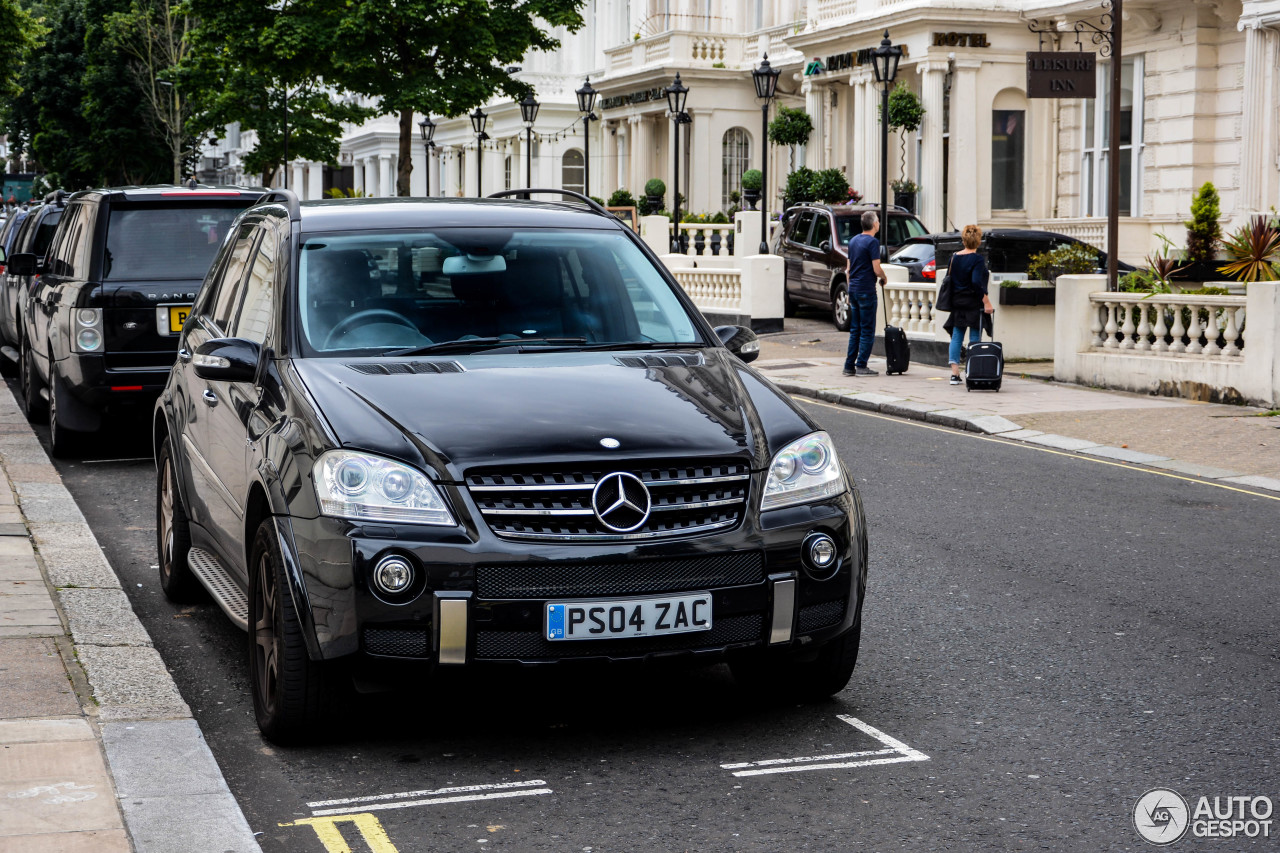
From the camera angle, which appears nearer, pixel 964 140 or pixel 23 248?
pixel 23 248

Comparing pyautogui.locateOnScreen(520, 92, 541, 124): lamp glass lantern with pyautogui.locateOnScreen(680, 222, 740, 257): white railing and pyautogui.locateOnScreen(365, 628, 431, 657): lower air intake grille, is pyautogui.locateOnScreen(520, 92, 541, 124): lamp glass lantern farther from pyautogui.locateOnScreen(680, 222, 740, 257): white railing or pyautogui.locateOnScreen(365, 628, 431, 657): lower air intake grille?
pyautogui.locateOnScreen(365, 628, 431, 657): lower air intake grille

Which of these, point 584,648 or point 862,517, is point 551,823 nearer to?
point 584,648

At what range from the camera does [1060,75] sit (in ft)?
62.6

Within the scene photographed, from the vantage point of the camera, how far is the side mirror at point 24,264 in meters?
12.9

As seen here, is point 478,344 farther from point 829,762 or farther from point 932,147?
point 932,147

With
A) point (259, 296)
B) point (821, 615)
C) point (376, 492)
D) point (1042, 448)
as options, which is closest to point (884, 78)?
point (1042, 448)

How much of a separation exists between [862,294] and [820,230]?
26.2 feet

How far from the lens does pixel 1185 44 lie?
2928 centimetres

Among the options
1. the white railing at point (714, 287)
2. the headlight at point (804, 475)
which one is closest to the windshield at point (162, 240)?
the headlight at point (804, 475)

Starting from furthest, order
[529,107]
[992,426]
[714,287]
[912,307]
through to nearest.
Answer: [529,107] < [714,287] < [912,307] < [992,426]

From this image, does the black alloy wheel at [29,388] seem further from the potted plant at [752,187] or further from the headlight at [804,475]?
the potted plant at [752,187]

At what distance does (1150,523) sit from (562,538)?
5.87 m

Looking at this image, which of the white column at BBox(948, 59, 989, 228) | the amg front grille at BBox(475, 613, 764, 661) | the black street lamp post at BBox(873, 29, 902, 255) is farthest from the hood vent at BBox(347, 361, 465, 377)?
the white column at BBox(948, 59, 989, 228)

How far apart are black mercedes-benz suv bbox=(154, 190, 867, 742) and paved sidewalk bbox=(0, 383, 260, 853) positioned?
370 mm
